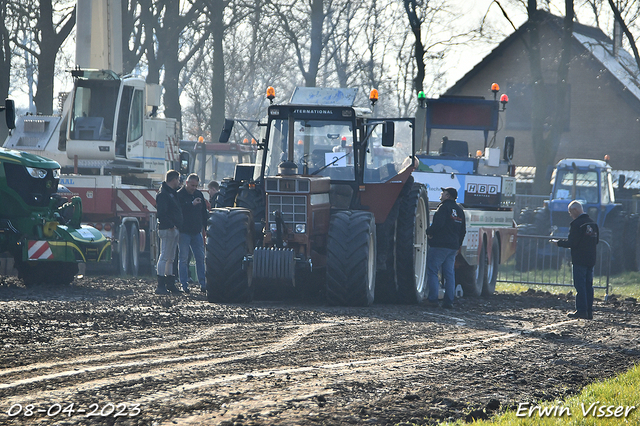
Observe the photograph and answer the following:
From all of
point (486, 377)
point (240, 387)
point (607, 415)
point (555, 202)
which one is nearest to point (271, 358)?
point (240, 387)

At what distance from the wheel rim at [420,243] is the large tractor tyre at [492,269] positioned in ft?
11.4

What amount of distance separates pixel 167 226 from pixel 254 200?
201 centimetres

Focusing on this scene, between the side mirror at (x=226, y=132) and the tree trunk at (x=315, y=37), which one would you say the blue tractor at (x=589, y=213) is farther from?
the tree trunk at (x=315, y=37)

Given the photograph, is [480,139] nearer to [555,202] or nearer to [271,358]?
[555,202]

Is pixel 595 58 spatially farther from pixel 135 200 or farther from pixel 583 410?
pixel 583 410

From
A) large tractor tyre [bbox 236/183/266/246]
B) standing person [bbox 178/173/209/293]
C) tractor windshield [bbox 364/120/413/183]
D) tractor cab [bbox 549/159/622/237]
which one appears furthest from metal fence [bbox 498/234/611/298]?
large tractor tyre [bbox 236/183/266/246]

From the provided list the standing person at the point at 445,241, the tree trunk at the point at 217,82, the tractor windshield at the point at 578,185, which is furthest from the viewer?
the tree trunk at the point at 217,82

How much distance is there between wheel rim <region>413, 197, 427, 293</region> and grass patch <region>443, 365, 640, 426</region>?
6624 millimetres

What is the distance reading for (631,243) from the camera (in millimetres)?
23578

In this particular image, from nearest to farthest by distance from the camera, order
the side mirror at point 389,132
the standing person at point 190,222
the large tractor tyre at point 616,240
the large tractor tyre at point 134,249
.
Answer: the side mirror at point 389,132 → the standing person at point 190,222 → the large tractor tyre at point 134,249 → the large tractor tyre at point 616,240

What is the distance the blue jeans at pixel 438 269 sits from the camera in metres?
13.6

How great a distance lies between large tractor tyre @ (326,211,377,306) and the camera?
37.1 ft

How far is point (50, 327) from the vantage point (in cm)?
898

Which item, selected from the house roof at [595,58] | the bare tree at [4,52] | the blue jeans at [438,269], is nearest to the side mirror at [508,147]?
the blue jeans at [438,269]
